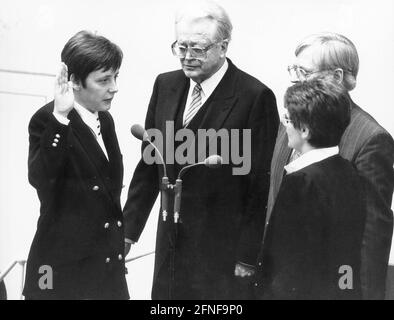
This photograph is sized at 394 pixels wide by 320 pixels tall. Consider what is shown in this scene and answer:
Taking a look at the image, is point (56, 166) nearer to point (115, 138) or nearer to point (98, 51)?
point (115, 138)

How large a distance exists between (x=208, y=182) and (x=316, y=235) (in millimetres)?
451

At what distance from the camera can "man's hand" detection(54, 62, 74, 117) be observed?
2855 mm

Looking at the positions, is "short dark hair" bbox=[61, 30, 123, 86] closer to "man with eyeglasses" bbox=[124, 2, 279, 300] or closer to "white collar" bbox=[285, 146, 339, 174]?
"man with eyeglasses" bbox=[124, 2, 279, 300]

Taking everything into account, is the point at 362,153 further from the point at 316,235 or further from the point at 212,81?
the point at 212,81

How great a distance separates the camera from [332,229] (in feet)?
9.05

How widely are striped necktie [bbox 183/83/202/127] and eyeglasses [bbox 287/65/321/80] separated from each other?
38 cm

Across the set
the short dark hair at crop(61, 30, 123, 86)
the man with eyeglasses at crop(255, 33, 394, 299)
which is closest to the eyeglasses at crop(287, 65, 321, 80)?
the man with eyeglasses at crop(255, 33, 394, 299)

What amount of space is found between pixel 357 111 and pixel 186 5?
2.55 ft

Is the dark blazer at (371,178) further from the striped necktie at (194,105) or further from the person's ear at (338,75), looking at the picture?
the striped necktie at (194,105)

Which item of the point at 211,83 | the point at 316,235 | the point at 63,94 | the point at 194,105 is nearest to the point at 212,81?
the point at 211,83

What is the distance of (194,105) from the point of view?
2.90 metres

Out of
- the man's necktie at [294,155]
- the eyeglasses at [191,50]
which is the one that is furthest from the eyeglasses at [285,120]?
the eyeglasses at [191,50]

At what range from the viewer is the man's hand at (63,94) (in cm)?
286
